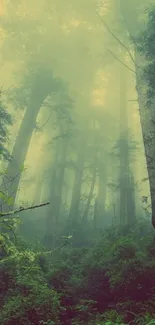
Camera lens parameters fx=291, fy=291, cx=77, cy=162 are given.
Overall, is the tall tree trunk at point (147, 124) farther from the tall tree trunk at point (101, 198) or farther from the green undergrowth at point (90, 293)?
the tall tree trunk at point (101, 198)

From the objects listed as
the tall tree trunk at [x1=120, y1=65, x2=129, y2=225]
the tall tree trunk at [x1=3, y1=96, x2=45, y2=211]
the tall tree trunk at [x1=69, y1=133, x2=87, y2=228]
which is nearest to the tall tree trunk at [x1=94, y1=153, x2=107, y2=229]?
the tall tree trunk at [x1=69, y1=133, x2=87, y2=228]

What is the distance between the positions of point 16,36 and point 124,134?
10.4 m

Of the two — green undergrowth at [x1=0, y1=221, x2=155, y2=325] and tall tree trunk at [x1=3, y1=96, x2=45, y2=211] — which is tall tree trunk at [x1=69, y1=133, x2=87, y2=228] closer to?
tall tree trunk at [x1=3, y1=96, x2=45, y2=211]

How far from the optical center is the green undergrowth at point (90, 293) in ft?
18.7

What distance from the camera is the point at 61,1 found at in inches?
616

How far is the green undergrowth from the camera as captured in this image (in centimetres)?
570

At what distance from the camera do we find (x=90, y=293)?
740cm

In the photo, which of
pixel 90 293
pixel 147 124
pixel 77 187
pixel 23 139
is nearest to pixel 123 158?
pixel 77 187

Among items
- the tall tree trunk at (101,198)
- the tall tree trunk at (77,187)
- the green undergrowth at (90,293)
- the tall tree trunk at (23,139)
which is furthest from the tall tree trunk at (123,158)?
the green undergrowth at (90,293)

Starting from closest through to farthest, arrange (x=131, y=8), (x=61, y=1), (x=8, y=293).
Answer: (x=8, y=293) < (x=131, y=8) < (x=61, y=1)

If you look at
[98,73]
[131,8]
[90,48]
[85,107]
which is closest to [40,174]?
[85,107]

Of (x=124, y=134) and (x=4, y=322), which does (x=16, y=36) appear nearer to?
(x=124, y=134)

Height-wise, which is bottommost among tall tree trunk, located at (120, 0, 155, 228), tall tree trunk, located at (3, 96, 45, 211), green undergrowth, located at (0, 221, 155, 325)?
green undergrowth, located at (0, 221, 155, 325)

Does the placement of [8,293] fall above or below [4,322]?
above
